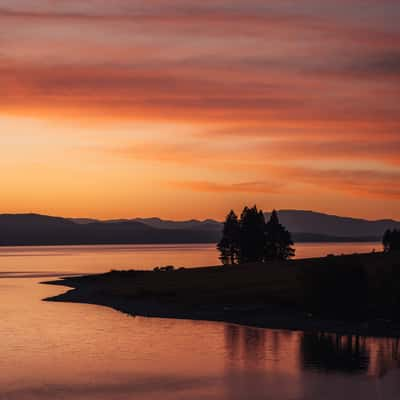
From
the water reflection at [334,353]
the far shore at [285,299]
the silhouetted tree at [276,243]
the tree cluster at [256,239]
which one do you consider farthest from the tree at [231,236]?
the water reflection at [334,353]

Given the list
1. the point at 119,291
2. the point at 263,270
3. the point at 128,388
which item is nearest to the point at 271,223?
the point at 263,270

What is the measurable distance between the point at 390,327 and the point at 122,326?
19061mm

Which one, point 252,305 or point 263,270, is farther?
point 263,270

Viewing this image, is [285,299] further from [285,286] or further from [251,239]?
[251,239]

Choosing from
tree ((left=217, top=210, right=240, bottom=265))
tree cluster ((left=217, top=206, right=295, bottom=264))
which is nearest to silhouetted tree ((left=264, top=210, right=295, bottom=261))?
tree cluster ((left=217, top=206, right=295, bottom=264))

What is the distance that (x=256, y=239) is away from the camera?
125 meters

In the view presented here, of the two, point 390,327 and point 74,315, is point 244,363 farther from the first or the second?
point 74,315

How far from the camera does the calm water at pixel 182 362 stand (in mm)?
36219

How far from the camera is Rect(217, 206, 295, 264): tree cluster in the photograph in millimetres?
122688

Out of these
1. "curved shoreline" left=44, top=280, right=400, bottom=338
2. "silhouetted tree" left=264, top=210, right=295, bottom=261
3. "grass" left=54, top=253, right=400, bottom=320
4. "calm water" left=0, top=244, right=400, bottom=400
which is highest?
"silhouetted tree" left=264, top=210, right=295, bottom=261

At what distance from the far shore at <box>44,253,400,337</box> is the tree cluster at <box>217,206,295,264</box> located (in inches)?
1292

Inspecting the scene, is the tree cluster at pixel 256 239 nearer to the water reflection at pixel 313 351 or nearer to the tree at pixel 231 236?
the tree at pixel 231 236

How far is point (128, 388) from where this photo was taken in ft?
121

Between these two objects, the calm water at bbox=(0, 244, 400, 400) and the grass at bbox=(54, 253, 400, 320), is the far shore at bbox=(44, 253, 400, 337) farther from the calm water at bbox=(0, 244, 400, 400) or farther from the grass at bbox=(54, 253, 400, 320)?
the calm water at bbox=(0, 244, 400, 400)
